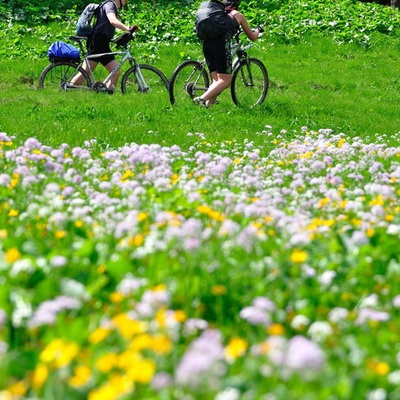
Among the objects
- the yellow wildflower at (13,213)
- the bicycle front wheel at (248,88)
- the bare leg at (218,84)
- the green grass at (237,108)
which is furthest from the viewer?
the bicycle front wheel at (248,88)

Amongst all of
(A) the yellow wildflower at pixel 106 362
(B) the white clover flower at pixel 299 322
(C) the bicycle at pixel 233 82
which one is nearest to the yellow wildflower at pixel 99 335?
(A) the yellow wildflower at pixel 106 362

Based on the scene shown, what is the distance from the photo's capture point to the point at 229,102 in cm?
1160

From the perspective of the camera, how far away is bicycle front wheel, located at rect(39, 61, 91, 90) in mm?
12414

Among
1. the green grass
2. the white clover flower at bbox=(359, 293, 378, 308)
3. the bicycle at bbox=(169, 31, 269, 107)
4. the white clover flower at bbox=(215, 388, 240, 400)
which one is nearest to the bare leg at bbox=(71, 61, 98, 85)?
the green grass

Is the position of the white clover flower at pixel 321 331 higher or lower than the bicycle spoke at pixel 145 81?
higher

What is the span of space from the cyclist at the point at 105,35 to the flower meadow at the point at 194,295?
7169mm

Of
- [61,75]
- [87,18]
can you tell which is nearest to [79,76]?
[61,75]

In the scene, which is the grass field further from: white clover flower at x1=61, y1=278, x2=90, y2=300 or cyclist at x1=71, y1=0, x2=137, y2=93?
cyclist at x1=71, y1=0, x2=137, y2=93

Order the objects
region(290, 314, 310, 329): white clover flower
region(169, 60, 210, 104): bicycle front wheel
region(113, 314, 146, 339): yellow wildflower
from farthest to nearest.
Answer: region(169, 60, 210, 104): bicycle front wheel
region(290, 314, 310, 329): white clover flower
region(113, 314, 146, 339): yellow wildflower

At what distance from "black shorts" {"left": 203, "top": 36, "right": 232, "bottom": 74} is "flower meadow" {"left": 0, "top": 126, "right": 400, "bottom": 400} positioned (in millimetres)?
5596

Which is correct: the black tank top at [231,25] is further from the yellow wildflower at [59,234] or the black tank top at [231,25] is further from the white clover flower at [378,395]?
the white clover flower at [378,395]

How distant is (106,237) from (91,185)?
177 centimetres

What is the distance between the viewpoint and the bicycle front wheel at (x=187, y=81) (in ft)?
36.3

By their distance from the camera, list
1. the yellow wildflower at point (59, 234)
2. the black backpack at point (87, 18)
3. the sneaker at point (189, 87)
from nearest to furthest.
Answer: the yellow wildflower at point (59, 234)
the sneaker at point (189, 87)
the black backpack at point (87, 18)
